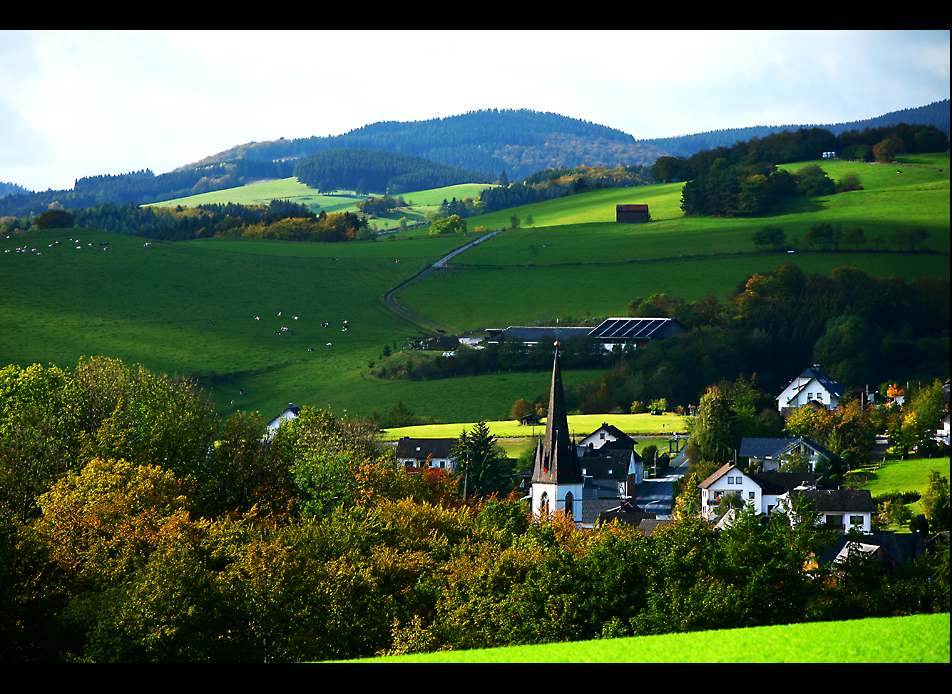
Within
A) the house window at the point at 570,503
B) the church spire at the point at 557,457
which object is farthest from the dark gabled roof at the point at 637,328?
the house window at the point at 570,503

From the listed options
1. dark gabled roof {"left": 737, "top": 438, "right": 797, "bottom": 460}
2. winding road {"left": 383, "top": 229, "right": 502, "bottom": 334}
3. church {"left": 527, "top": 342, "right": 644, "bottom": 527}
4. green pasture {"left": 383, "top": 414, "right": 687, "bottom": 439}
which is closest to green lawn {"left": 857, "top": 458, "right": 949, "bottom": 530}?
dark gabled roof {"left": 737, "top": 438, "right": 797, "bottom": 460}

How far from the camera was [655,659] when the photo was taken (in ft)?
32.3

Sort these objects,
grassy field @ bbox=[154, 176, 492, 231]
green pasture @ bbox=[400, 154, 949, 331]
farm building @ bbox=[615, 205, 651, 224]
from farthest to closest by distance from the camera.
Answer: grassy field @ bbox=[154, 176, 492, 231]
farm building @ bbox=[615, 205, 651, 224]
green pasture @ bbox=[400, 154, 949, 331]

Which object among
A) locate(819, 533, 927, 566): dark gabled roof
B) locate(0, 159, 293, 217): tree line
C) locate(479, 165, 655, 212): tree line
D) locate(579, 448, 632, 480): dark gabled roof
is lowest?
locate(579, 448, 632, 480): dark gabled roof

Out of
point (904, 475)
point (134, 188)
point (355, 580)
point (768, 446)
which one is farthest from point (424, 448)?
point (134, 188)

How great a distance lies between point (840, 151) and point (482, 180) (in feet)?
318

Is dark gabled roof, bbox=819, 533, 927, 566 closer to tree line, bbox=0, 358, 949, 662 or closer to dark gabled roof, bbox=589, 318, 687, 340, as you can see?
tree line, bbox=0, 358, 949, 662

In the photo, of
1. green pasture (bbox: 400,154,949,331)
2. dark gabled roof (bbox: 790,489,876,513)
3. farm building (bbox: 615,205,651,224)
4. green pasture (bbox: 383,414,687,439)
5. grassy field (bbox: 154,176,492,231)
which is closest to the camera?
dark gabled roof (bbox: 790,489,876,513)

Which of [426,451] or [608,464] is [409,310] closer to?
[426,451]

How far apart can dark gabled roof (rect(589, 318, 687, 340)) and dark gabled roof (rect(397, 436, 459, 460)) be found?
75.5 feet

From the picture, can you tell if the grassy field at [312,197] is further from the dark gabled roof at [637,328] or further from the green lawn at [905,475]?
the green lawn at [905,475]

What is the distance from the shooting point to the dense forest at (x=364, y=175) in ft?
605

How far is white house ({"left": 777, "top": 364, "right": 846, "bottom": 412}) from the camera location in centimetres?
6481
